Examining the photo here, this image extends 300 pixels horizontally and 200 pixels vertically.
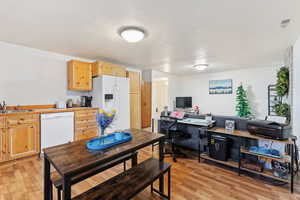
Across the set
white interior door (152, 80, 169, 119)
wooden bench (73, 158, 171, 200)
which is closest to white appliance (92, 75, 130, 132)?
wooden bench (73, 158, 171, 200)

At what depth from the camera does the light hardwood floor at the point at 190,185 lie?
1.77 metres

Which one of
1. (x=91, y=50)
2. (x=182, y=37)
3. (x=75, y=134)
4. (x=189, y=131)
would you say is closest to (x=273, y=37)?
(x=182, y=37)

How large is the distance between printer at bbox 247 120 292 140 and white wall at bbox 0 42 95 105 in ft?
13.8

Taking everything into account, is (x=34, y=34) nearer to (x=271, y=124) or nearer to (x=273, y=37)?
(x=271, y=124)

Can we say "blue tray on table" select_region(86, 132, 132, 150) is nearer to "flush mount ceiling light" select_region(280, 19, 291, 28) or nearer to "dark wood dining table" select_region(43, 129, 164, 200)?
"dark wood dining table" select_region(43, 129, 164, 200)

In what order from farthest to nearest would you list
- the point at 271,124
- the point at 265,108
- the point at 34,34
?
the point at 265,108
the point at 34,34
the point at 271,124

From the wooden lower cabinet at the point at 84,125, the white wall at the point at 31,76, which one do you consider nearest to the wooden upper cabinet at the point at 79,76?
the white wall at the point at 31,76

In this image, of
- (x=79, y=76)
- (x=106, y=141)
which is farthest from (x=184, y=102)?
(x=106, y=141)

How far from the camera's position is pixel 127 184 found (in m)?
1.40

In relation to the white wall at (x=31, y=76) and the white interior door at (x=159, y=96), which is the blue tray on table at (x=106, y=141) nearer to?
the white wall at (x=31, y=76)

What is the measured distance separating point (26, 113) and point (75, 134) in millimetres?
1041

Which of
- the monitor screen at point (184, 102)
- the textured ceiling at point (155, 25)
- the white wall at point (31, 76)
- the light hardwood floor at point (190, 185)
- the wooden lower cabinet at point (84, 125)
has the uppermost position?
the textured ceiling at point (155, 25)

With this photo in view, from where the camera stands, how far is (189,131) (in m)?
3.31

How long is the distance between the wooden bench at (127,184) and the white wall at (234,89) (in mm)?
5147
